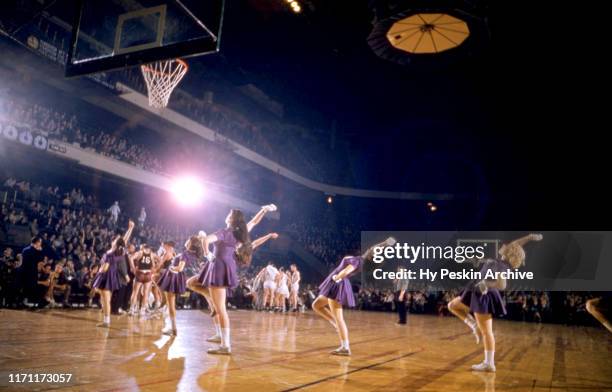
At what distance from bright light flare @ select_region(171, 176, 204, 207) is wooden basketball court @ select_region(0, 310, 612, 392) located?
15182mm

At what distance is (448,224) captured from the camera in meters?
32.8

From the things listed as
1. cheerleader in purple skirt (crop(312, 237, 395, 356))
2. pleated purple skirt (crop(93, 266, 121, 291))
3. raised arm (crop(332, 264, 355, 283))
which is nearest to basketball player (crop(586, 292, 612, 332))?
cheerleader in purple skirt (crop(312, 237, 395, 356))

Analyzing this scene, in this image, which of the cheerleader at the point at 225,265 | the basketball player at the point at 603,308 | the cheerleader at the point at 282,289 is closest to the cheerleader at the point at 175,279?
the cheerleader at the point at 225,265

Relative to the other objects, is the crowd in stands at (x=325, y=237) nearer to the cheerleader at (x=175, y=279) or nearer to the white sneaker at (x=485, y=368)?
the cheerleader at (x=175, y=279)

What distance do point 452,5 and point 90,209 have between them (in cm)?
1537

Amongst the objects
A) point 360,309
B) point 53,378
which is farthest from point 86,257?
point 360,309

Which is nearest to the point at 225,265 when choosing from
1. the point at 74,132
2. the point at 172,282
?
the point at 172,282

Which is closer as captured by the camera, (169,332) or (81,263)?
(169,332)

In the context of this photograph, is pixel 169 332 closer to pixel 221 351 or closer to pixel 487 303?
pixel 221 351

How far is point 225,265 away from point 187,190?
766 inches

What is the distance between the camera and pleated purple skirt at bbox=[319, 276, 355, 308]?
6059mm

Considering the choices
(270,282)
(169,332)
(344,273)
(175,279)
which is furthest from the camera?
(270,282)

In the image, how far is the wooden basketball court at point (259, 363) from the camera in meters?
3.81

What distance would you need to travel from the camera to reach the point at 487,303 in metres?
5.49
